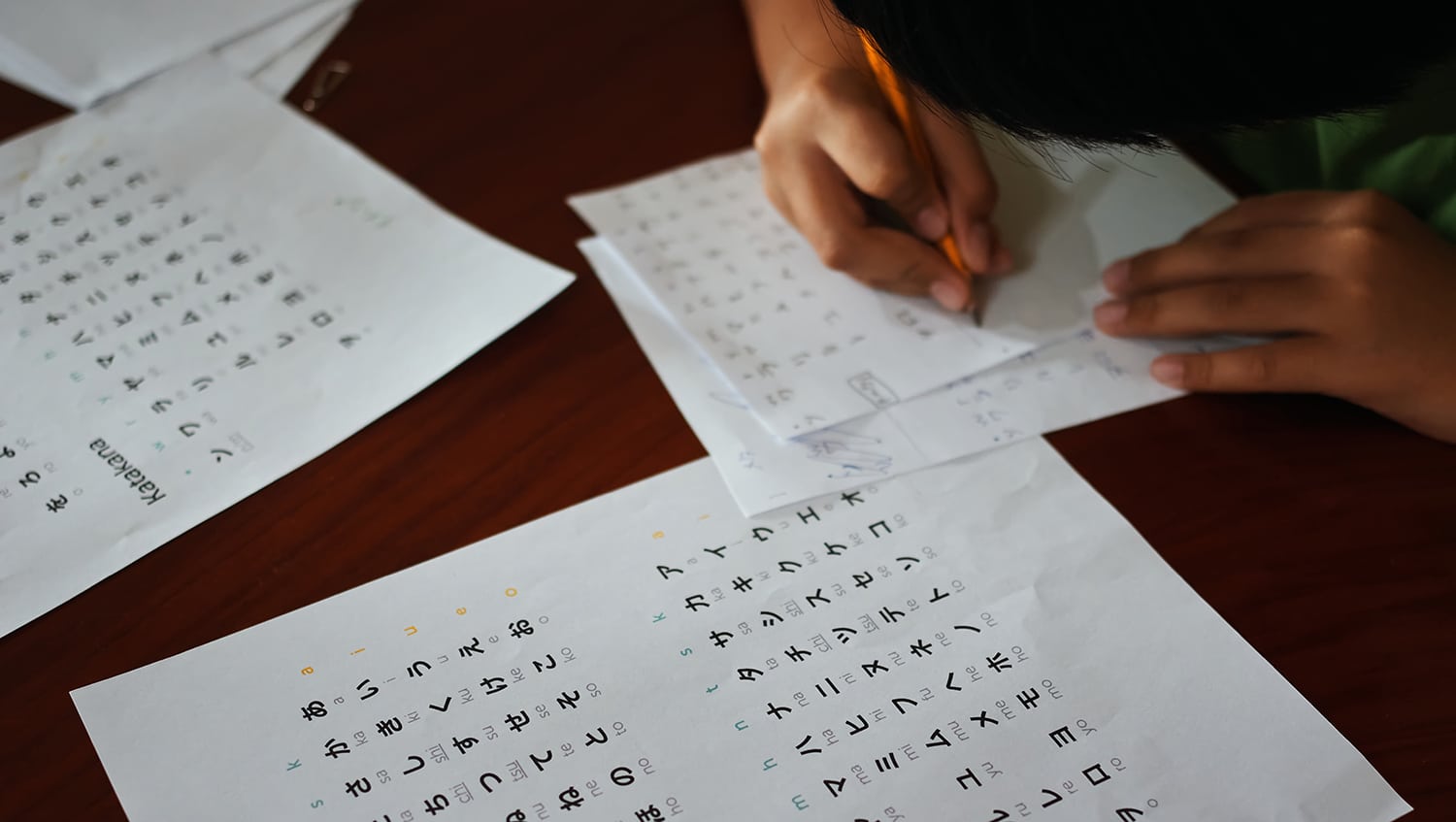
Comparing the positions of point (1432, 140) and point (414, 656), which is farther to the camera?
point (1432, 140)

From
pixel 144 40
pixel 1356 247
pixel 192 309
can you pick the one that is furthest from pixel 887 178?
pixel 144 40

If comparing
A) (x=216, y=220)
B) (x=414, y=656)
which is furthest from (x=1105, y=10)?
(x=216, y=220)

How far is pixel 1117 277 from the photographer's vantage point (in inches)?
25.4

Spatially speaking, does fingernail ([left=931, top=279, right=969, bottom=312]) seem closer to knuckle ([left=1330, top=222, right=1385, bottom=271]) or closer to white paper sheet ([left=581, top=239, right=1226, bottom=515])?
white paper sheet ([left=581, top=239, right=1226, bottom=515])

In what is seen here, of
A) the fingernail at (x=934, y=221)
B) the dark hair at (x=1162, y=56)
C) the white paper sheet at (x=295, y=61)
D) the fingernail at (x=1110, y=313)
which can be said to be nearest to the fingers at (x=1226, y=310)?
the fingernail at (x=1110, y=313)

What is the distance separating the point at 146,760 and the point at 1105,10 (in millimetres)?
440

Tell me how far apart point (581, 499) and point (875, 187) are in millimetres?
249

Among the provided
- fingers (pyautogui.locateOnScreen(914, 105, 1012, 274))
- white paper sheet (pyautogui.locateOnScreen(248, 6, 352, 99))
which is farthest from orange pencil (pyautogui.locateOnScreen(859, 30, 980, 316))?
white paper sheet (pyautogui.locateOnScreen(248, 6, 352, 99))

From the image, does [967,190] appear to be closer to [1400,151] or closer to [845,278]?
[845,278]

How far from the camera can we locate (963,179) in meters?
0.66

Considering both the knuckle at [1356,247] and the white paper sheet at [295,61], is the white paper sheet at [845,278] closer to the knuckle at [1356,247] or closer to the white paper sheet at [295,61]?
the knuckle at [1356,247]

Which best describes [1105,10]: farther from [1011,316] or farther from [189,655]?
[189,655]

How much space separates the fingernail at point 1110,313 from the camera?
0.62 metres

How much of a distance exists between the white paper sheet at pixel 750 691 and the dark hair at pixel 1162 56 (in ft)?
0.69
